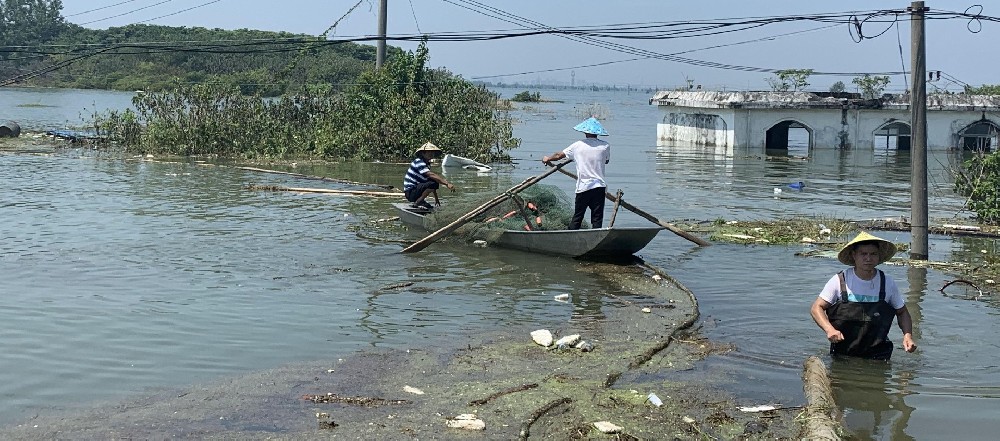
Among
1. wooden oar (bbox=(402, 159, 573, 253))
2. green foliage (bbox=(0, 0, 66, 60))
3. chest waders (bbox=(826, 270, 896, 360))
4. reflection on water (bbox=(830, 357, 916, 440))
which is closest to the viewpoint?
reflection on water (bbox=(830, 357, 916, 440))

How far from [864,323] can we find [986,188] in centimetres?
986

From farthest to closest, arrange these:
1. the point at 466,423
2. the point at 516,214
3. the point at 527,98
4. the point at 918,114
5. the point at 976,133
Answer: the point at 527,98 → the point at 976,133 → the point at 516,214 → the point at 918,114 → the point at 466,423

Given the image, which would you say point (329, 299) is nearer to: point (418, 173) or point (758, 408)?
point (758, 408)

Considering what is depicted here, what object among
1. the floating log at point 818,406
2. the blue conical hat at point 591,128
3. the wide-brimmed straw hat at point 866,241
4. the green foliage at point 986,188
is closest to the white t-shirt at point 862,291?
the wide-brimmed straw hat at point 866,241

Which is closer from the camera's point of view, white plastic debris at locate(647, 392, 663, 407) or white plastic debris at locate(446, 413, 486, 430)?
white plastic debris at locate(446, 413, 486, 430)

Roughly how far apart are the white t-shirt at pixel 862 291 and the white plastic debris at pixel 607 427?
2105 millimetres

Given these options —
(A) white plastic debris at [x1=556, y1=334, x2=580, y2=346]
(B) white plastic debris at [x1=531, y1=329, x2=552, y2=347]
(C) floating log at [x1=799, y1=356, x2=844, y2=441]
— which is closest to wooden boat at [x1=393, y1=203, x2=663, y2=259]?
(B) white plastic debris at [x1=531, y1=329, x2=552, y2=347]

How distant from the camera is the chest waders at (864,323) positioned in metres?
7.34

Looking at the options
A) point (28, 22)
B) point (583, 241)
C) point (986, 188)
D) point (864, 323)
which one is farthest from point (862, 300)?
point (28, 22)

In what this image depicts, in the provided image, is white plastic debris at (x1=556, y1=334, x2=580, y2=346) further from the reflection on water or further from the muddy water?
the reflection on water

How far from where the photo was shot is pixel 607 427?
6.15 meters

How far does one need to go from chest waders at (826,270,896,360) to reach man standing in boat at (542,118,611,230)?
17.7 ft

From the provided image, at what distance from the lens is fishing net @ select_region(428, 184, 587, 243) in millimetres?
13742

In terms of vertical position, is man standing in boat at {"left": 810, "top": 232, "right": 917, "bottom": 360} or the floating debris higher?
man standing in boat at {"left": 810, "top": 232, "right": 917, "bottom": 360}
